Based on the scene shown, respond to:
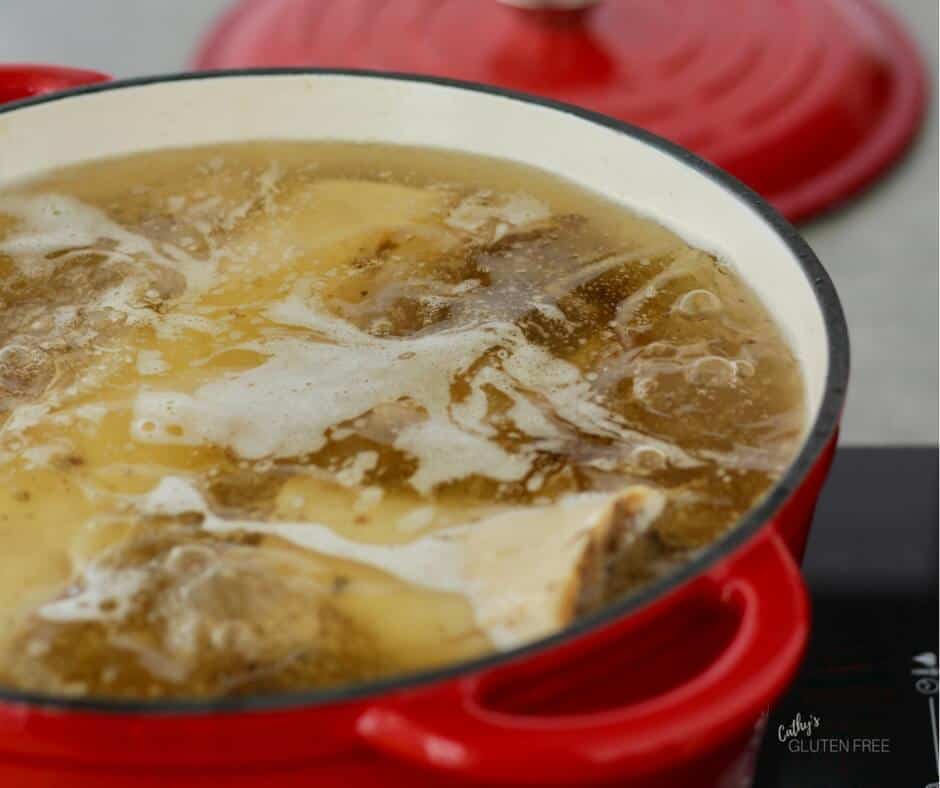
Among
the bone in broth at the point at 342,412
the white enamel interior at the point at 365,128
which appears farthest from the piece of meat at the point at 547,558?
the white enamel interior at the point at 365,128

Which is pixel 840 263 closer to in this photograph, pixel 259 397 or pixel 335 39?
pixel 335 39

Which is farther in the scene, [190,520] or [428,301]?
[428,301]

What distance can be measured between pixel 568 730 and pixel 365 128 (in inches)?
23.4

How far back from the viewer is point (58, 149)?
998mm

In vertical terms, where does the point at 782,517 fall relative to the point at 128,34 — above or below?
above

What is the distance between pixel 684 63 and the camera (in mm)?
1455

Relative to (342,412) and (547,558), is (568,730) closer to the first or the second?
(547,558)

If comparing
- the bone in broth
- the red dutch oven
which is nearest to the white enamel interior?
the bone in broth

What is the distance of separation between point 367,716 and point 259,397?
0.30 metres

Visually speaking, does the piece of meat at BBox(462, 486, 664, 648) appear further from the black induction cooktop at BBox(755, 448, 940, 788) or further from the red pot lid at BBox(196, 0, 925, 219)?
the red pot lid at BBox(196, 0, 925, 219)

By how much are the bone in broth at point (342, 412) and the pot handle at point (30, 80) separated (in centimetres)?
7

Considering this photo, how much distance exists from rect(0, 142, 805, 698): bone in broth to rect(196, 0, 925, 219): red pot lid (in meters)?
0.46

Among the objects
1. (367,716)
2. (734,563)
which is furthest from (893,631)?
(367,716)

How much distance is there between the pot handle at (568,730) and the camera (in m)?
0.53
